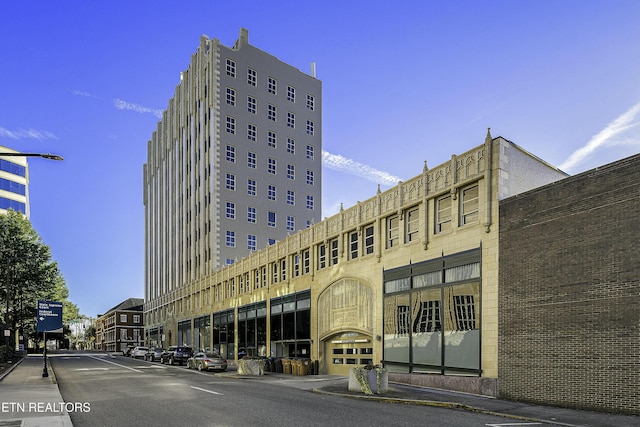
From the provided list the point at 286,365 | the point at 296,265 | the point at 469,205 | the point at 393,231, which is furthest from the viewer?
the point at 296,265

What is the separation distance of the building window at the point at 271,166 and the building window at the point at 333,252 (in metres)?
31.4

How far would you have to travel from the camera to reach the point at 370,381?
19.7 metres

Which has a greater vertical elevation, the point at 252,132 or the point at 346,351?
the point at 252,132

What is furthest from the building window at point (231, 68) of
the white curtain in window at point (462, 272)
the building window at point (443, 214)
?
the white curtain in window at point (462, 272)

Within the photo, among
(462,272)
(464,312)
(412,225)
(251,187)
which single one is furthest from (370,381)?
(251,187)

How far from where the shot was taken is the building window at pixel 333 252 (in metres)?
32.5

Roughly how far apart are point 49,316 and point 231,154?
34688mm

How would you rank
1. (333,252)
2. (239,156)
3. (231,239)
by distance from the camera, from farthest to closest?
1. (239,156)
2. (231,239)
3. (333,252)

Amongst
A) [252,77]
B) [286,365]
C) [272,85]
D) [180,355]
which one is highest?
[252,77]

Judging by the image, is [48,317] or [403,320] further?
[48,317]

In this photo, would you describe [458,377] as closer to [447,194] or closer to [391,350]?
[391,350]

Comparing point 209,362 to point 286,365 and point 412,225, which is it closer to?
point 286,365

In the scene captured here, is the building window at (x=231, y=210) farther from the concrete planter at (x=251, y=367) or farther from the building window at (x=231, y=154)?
the concrete planter at (x=251, y=367)

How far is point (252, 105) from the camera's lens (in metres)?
62.9
